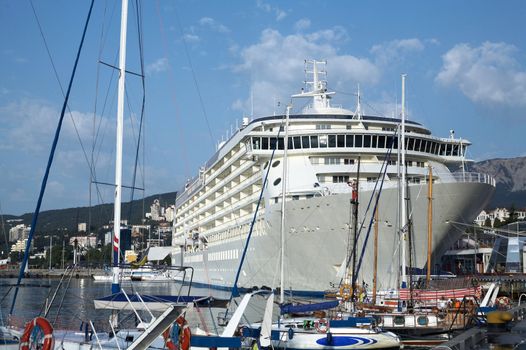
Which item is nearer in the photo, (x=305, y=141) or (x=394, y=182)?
(x=394, y=182)

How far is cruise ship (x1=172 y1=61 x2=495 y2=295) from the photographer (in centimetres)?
3472

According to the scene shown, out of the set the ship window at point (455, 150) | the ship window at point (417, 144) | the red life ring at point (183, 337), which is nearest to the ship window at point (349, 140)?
the ship window at point (417, 144)

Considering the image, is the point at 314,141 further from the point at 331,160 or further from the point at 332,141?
the point at 331,160

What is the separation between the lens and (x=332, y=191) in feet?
117

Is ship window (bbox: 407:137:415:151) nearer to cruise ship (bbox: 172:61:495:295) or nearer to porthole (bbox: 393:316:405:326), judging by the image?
cruise ship (bbox: 172:61:495:295)

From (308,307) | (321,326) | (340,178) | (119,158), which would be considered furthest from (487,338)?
(340,178)

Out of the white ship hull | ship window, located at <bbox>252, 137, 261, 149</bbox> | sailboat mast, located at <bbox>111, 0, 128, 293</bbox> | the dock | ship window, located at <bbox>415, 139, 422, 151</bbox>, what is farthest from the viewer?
ship window, located at <bbox>252, 137, 261, 149</bbox>

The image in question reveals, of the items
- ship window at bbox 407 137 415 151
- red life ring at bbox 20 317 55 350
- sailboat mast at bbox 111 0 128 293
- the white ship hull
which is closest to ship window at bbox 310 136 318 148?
the white ship hull

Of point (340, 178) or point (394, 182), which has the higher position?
point (340, 178)

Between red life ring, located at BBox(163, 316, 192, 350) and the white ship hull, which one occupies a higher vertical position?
the white ship hull

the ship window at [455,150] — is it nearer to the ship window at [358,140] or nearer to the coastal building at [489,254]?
the coastal building at [489,254]

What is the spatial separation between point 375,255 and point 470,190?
602 cm

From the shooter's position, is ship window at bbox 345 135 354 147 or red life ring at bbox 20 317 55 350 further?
ship window at bbox 345 135 354 147

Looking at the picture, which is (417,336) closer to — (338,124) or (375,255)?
(375,255)
